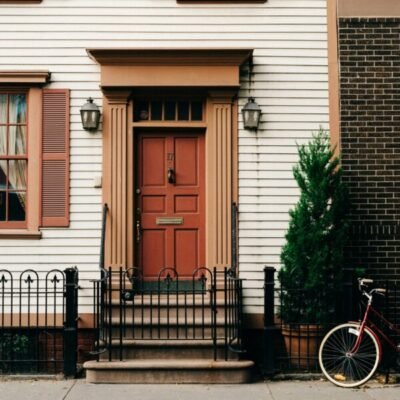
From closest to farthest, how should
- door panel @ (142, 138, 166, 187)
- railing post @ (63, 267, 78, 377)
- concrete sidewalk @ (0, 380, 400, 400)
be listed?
concrete sidewalk @ (0, 380, 400, 400), railing post @ (63, 267, 78, 377), door panel @ (142, 138, 166, 187)

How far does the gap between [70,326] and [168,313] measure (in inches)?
48.2

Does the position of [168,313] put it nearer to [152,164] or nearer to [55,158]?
[152,164]

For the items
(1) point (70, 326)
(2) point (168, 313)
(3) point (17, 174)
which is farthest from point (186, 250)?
(3) point (17, 174)

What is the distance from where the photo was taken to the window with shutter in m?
8.36

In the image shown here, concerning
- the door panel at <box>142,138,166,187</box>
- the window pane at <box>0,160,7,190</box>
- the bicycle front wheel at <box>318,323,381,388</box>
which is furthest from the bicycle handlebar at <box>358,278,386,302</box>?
the window pane at <box>0,160,7,190</box>

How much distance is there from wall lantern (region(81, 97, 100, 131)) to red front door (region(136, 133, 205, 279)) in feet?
2.24

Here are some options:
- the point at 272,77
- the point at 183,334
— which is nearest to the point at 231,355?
the point at 183,334

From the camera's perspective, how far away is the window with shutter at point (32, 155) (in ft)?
27.4

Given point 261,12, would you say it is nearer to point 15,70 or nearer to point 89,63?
point 89,63

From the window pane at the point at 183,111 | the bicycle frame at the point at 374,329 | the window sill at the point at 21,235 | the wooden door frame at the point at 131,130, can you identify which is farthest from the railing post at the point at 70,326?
the bicycle frame at the point at 374,329

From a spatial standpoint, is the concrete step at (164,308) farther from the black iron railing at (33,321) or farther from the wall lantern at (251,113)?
the wall lantern at (251,113)

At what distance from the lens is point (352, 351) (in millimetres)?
7160

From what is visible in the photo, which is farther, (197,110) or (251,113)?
(197,110)

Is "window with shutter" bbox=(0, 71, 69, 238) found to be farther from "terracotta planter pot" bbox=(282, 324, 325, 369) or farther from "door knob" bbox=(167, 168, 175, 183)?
"terracotta planter pot" bbox=(282, 324, 325, 369)
